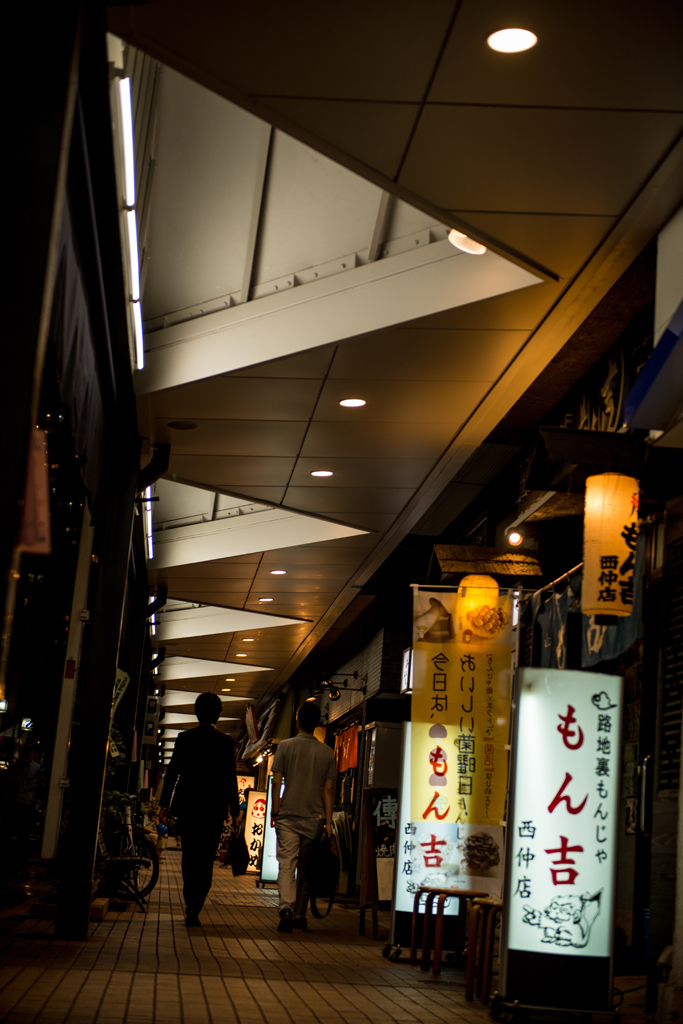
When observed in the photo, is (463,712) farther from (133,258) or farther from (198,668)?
(198,668)

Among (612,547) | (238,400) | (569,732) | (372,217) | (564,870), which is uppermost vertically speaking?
(372,217)

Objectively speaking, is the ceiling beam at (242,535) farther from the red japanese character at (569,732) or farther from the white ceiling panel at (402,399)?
the red japanese character at (569,732)

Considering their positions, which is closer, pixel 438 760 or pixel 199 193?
pixel 199 193

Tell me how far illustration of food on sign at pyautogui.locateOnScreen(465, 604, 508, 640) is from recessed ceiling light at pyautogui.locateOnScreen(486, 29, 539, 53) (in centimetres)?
485

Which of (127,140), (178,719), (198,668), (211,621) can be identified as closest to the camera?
(127,140)

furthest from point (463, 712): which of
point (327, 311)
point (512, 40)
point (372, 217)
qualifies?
point (512, 40)

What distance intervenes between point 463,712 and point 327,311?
3253mm

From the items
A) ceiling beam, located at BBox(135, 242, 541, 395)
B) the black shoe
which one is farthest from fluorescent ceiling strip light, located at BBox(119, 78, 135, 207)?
the black shoe

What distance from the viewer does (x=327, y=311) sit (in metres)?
6.37

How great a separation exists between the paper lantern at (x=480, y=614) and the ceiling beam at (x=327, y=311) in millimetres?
2763

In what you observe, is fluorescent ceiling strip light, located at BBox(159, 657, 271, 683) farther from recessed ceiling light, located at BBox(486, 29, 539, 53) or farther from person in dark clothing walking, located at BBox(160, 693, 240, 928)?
recessed ceiling light, located at BBox(486, 29, 539, 53)

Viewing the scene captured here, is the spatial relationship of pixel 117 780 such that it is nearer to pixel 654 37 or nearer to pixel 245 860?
pixel 245 860

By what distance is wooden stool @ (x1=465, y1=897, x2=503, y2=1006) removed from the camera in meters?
5.60

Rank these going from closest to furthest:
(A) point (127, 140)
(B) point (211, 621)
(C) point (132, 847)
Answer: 1. (A) point (127, 140)
2. (C) point (132, 847)
3. (B) point (211, 621)
